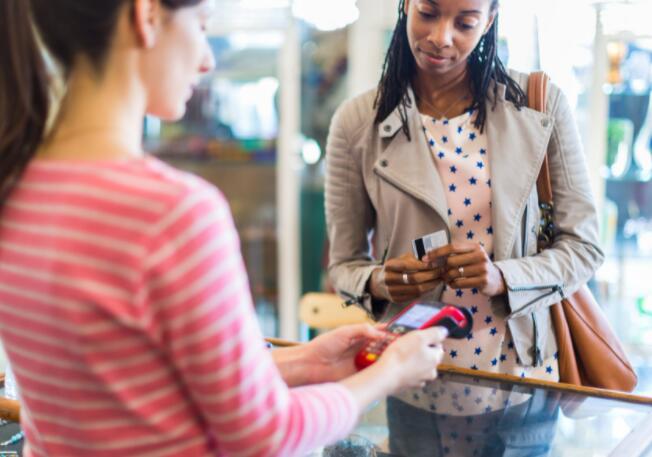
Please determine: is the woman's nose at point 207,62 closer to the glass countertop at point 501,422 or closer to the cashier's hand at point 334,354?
the cashier's hand at point 334,354

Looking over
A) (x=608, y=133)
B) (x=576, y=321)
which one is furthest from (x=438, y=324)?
(x=608, y=133)

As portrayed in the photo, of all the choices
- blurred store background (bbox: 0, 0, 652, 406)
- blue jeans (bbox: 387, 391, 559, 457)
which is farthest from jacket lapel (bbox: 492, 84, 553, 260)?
blurred store background (bbox: 0, 0, 652, 406)

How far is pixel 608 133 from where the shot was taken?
3.70m

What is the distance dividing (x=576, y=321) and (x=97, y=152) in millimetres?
1184

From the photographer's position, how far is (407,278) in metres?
1.56

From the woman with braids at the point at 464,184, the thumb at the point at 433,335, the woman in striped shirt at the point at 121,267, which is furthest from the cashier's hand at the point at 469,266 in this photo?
the woman in striped shirt at the point at 121,267

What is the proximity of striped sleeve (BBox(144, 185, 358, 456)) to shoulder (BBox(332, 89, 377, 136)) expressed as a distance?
98cm

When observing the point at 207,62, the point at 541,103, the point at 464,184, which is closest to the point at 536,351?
the point at 464,184

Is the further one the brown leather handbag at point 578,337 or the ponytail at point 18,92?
the brown leather handbag at point 578,337

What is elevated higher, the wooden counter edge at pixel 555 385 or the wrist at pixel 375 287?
the wrist at pixel 375 287

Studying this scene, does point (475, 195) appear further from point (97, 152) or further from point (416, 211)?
point (97, 152)

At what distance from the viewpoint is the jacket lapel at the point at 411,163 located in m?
1.60

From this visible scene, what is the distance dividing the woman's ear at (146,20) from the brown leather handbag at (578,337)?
1.05 meters

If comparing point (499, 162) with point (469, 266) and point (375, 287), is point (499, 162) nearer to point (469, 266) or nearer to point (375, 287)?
point (469, 266)
